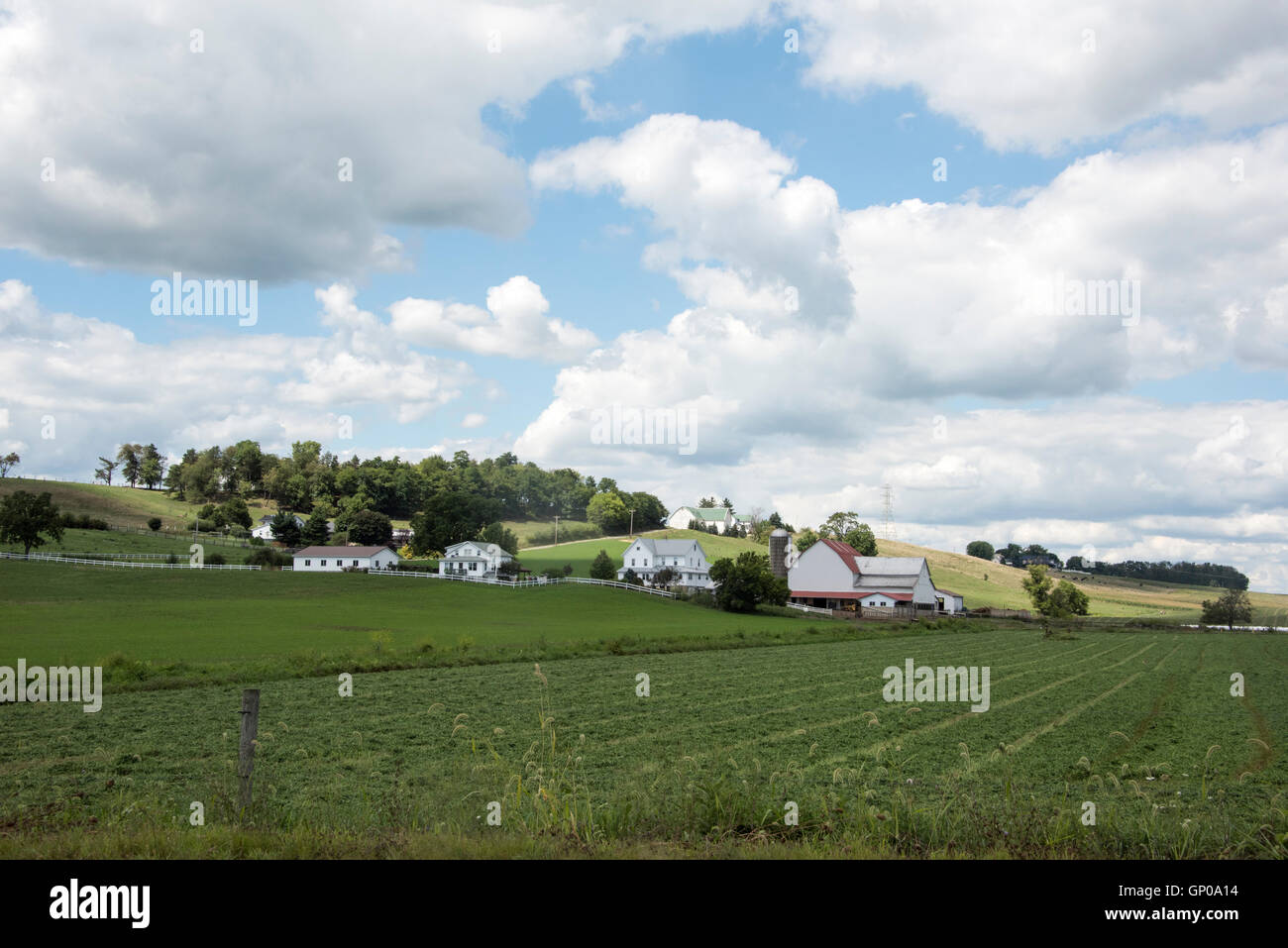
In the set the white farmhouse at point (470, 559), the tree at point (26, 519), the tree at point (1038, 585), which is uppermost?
the tree at point (26, 519)

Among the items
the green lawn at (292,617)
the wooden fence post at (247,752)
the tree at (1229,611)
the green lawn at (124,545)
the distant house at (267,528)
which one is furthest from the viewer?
the distant house at (267,528)

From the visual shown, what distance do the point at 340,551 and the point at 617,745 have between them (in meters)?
98.0

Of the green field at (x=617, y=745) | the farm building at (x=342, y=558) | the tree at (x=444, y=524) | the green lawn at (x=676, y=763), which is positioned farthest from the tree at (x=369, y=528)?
the green lawn at (x=676, y=763)

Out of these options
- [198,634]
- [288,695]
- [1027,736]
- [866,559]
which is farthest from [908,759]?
[866,559]

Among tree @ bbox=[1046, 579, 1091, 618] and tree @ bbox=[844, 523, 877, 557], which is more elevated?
tree @ bbox=[844, 523, 877, 557]

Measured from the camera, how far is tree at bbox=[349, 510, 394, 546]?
406 feet

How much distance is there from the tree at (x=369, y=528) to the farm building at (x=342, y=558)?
1408 centimetres

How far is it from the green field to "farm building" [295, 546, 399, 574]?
42906mm

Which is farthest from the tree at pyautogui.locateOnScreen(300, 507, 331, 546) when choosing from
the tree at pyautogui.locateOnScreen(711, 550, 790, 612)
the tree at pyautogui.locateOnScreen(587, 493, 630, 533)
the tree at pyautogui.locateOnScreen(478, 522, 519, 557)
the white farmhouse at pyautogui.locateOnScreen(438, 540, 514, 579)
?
the tree at pyautogui.locateOnScreen(711, 550, 790, 612)

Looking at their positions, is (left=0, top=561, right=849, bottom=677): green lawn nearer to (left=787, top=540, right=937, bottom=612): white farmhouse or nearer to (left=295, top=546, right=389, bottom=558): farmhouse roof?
(left=295, top=546, right=389, bottom=558): farmhouse roof

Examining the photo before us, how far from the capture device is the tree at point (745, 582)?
86562 mm

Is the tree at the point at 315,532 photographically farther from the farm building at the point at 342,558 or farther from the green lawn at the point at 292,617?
the green lawn at the point at 292,617

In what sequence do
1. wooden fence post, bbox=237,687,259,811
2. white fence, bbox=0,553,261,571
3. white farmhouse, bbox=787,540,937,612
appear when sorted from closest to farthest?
wooden fence post, bbox=237,687,259,811 → white fence, bbox=0,553,261,571 → white farmhouse, bbox=787,540,937,612

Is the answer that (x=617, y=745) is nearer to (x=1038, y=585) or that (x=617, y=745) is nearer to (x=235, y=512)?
(x=1038, y=585)
